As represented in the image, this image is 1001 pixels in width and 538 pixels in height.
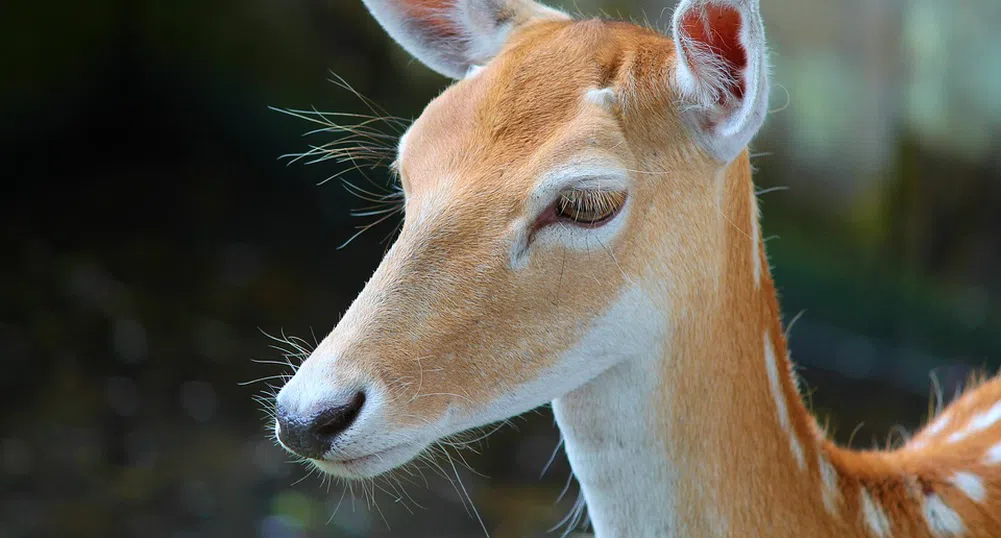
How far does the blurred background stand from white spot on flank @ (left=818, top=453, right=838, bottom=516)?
2.23 m

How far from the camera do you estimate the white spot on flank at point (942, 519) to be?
2111 millimetres

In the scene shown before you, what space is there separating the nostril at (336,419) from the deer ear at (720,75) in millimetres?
786

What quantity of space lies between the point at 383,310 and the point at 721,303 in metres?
Answer: 0.64

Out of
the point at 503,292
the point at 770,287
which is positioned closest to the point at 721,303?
the point at 770,287

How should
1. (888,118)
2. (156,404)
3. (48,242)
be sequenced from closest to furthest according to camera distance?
(888,118) → (156,404) → (48,242)

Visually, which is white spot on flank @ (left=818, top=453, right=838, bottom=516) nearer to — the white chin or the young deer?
the young deer

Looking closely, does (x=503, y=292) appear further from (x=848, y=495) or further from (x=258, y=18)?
(x=258, y=18)

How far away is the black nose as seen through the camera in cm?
163

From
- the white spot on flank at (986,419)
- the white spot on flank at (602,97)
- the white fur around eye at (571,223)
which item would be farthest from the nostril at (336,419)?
the white spot on flank at (986,419)

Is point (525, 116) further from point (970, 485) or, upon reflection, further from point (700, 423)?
point (970, 485)

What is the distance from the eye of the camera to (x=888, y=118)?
4.75 meters

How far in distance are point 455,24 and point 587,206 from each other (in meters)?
0.72

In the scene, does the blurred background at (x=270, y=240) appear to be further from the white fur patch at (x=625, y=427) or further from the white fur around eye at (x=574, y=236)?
the white fur around eye at (x=574, y=236)

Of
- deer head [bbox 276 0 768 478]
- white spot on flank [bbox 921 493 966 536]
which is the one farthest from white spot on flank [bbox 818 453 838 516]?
deer head [bbox 276 0 768 478]
